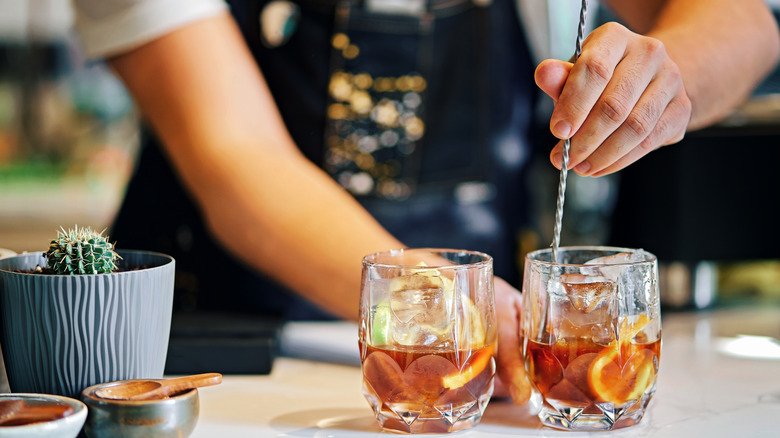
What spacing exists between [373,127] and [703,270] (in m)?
0.64

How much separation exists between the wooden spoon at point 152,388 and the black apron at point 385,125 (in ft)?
1.93

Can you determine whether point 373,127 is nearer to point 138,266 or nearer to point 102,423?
point 138,266

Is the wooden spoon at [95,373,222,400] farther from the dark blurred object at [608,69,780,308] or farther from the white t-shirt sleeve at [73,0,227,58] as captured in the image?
the dark blurred object at [608,69,780,308]

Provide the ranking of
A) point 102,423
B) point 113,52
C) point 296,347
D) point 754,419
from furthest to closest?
point 113,52, point 296,347, point 754,419, point 102,423

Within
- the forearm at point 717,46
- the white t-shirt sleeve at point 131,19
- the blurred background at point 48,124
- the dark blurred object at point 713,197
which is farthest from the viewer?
the blurred background at point 48,124

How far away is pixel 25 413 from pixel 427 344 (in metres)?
0.33

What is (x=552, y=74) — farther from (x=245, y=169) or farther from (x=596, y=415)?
(x=245, y=169)

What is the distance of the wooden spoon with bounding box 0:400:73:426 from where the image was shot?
0.60m

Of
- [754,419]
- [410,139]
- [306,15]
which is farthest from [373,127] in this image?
[754,419]

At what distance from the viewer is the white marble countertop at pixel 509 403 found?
2.41ft

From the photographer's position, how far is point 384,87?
4.33ft

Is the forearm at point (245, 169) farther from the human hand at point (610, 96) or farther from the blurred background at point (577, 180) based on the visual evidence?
the blurred background at point (577, 180)

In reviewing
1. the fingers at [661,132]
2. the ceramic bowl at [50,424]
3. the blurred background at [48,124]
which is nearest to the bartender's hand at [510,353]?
the fingers at [661,132]

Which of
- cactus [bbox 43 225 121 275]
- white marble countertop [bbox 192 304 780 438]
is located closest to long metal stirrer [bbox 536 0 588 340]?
white marble countertop [bbox 192 304 780 438]
